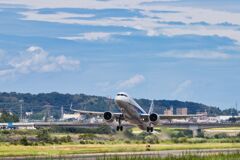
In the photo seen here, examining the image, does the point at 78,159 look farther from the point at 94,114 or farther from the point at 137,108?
the point at 94,114

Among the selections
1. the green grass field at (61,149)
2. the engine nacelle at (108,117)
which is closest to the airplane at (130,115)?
the engine nacelle at (108,117)

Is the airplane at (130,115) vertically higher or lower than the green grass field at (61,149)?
higher

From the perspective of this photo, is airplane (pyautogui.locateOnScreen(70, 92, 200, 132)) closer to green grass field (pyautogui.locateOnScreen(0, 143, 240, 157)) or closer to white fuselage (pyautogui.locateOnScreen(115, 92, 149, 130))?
white fuselage (pyautogui.locateOnScreen(115, 92, 149, 130))

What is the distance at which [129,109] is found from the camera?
114312 millimetres

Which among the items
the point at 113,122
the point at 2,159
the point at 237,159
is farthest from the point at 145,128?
the point at 237,159

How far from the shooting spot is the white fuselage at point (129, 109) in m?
112

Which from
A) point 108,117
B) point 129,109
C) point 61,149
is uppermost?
point 129,109

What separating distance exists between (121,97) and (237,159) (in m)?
51.4

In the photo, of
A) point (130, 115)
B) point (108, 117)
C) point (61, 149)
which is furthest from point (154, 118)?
point (61, 149)

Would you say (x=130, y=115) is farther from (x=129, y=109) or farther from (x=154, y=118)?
(x=154, y=118)

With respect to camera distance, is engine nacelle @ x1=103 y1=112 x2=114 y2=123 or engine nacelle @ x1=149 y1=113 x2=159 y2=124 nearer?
engine nacelle @ x1=103 y1=112 x2=114 y2=123

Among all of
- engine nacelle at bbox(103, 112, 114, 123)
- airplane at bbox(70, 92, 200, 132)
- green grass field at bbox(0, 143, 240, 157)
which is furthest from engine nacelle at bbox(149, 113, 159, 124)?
green grass field at bbox(0, 143, 240, 157)

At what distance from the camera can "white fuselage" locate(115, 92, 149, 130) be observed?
112144mm

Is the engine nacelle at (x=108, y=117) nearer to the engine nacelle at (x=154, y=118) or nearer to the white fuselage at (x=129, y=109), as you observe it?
the white fuselage at (x=129, y=109)
